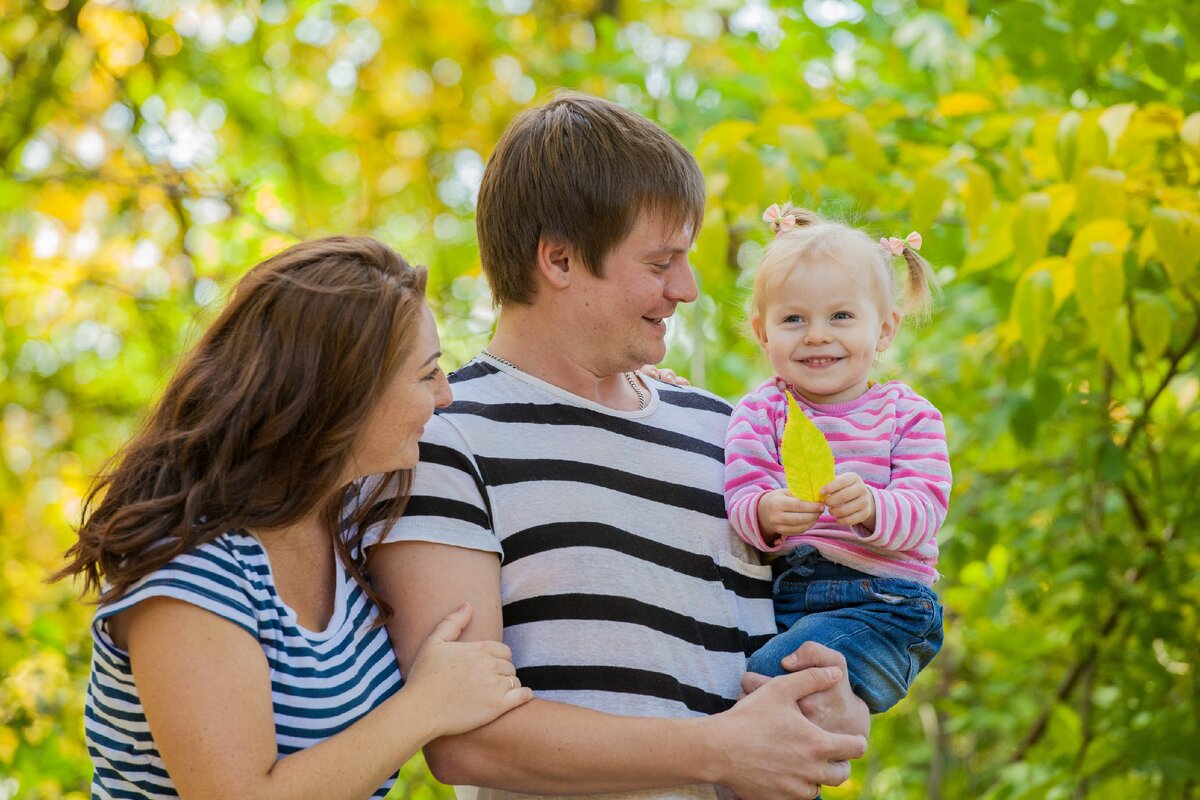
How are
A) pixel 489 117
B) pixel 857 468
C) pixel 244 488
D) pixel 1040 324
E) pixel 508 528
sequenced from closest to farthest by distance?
1. pixel 244 488
2. pixel 508 528
3. pixel 857 468
4. pixel 1040 324
5. pixel 489 117

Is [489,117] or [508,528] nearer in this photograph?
[508,528]

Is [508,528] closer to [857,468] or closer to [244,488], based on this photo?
[244,488]

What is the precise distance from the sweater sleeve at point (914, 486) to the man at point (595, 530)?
19 centimetres

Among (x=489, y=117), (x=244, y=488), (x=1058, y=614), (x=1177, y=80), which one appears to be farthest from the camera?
(x=489, y=117)

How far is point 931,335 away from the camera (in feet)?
12.4

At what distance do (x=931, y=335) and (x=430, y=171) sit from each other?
295cm

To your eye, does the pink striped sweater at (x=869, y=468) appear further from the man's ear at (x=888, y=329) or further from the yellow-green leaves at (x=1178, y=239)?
the yellow-green leaves at (x=1178, y=239)

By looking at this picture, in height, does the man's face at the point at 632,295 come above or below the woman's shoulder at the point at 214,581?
above

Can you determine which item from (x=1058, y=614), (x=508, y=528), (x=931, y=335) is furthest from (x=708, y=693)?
(x=931, y=335)

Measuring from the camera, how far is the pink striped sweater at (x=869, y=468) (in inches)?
68.2

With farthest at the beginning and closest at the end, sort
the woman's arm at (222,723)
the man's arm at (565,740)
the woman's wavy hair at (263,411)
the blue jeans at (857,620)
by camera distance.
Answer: the blue jeans at (857,620) < the man's arm at (565,740) < the woman's wavy hair at (263,411) < the woman's arm at (222,723)

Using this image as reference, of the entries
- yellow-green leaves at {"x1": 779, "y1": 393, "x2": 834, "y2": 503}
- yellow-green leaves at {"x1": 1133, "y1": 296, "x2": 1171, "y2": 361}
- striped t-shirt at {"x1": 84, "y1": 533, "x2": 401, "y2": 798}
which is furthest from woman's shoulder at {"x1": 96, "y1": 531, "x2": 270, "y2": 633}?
yellow-green leaves at {"x1": 1133, "y1": 296, "x2": 1171, "y2": 361}

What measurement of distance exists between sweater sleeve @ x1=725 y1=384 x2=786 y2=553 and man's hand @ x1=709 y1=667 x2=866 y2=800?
0.71 feet

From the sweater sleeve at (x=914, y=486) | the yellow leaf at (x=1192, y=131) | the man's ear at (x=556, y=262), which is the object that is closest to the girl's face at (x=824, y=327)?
the sweater sleeve at (x=914, y=486)
